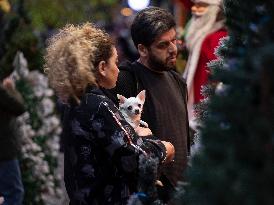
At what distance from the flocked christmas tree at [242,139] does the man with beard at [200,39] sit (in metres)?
5.47

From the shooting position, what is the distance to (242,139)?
10.0ft

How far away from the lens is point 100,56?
5320mm

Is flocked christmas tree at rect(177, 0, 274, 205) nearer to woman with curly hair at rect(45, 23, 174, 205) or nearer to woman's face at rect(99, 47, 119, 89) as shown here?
woman with curly hair at rect(45, 23, 174, 205)

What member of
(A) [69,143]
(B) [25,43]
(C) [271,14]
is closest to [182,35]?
(B) [25,43]

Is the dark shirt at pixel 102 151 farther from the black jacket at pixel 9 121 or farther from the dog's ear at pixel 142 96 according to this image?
the black jacket at pixel 9 121

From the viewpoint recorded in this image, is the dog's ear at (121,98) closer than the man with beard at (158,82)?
Yes

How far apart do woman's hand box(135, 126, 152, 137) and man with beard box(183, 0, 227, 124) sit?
3242 millimetres

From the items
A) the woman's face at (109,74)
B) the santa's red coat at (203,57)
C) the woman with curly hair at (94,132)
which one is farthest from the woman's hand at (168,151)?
the santa's red coat at (203,57)

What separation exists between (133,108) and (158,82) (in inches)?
20.5

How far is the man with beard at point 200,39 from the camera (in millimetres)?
8906

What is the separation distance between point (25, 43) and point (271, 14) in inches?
270

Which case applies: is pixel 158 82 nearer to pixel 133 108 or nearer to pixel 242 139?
pixel 133 108

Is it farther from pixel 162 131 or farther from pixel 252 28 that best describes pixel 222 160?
pixel 162 131

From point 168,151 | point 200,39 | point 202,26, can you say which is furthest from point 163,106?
point 202,26
